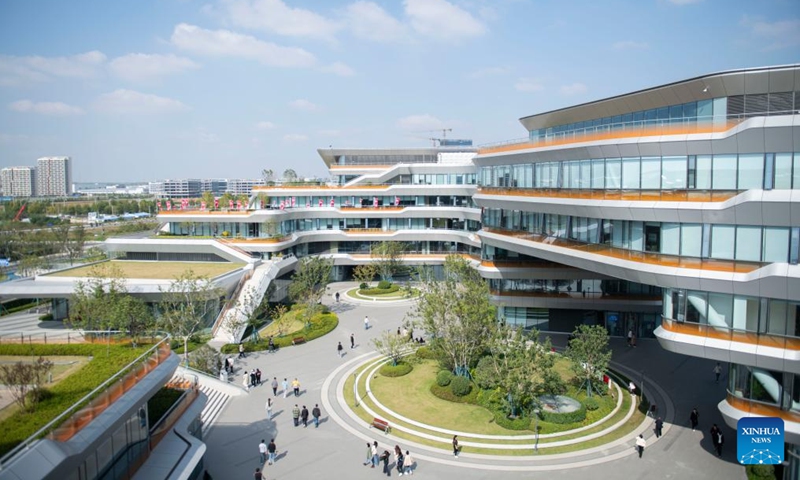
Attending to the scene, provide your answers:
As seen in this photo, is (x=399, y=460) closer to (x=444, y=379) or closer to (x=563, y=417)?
(x=444, y=379)

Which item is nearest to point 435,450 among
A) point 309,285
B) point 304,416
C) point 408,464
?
point 408,464

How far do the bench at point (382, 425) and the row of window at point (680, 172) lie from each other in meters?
18.1

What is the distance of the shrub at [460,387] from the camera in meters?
33.8

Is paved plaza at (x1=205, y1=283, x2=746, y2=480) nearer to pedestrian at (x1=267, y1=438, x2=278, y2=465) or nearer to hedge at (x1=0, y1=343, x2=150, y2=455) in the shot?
pedestrian at (x1=267, y1=438, x2=278, y2=465)

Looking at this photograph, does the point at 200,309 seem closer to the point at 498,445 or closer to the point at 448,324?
the point at 448,324

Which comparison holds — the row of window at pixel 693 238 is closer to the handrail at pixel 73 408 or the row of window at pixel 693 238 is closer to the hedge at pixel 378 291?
the handrail at pixel 73 408

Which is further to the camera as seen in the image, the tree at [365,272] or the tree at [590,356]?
the tree at [365,272]

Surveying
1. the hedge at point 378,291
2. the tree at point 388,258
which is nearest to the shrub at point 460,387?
the hedge at point 378,291

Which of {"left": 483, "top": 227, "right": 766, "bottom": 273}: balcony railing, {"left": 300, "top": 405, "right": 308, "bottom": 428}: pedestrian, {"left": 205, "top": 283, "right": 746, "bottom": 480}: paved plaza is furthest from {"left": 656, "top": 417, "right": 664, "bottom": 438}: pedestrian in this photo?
{"left": 300, "top": 405, "right": 308, "bottom": 428}: pedestrian

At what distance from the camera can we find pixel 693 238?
25953 mm

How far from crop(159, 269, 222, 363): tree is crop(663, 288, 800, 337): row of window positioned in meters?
32.0

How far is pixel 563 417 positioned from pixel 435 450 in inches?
303

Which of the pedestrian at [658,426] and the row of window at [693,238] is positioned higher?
the row of window at [693,238]

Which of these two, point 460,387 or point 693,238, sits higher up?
point 693,238
